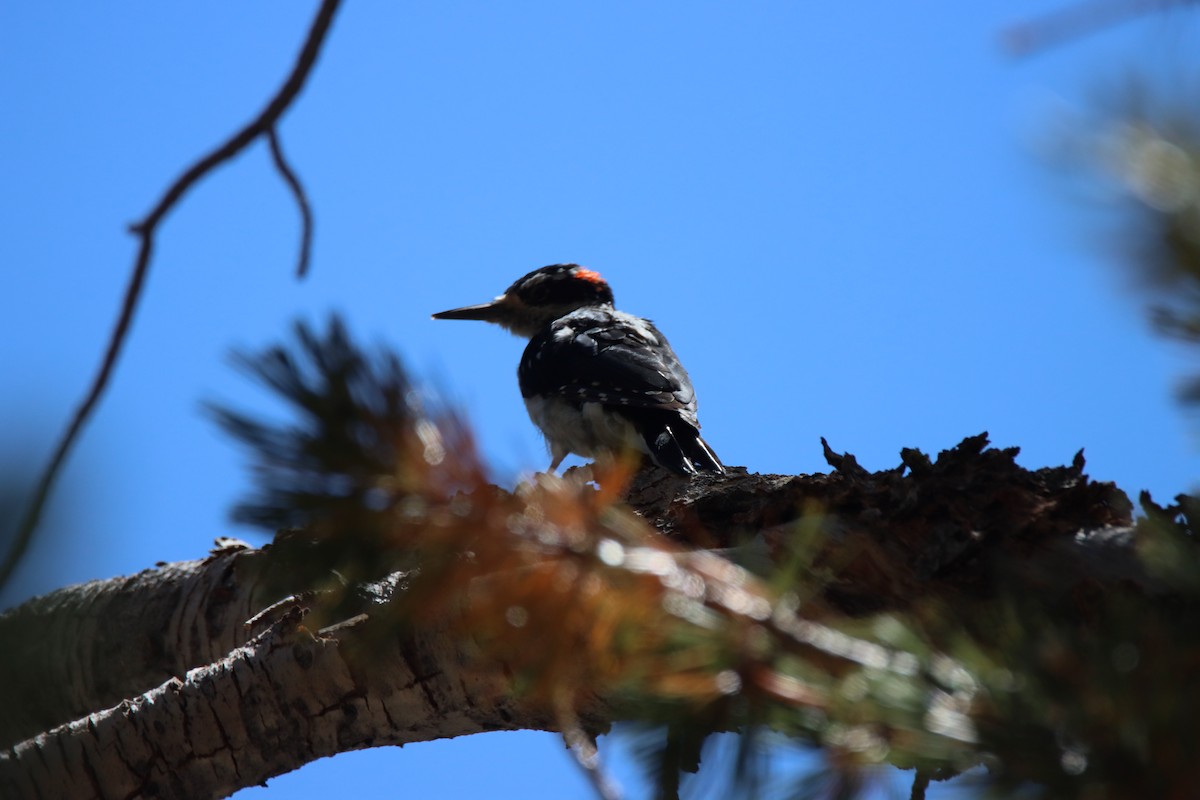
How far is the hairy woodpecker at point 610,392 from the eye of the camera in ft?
16.1

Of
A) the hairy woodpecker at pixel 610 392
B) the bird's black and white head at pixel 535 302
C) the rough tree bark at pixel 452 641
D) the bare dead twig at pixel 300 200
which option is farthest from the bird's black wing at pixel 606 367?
the bare dead twig at pixel 300 200

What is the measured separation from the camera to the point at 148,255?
187cm

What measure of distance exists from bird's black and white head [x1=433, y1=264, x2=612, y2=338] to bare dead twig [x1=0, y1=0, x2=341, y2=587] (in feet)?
16.6

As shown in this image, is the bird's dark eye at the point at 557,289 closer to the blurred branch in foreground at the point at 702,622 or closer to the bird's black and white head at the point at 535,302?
the bird's black and white head at the point at 535,302

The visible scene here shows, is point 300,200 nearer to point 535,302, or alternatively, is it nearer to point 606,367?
point 606,367

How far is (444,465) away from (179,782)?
71.1 inches

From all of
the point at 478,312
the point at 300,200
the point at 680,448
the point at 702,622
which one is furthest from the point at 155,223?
the point at 478,312

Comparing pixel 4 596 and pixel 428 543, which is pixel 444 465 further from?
pixel 4 596

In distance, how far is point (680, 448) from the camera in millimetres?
4688

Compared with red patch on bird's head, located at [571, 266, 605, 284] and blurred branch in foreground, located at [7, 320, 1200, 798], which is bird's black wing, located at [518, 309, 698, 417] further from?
blurred branch in foreground, located at [7, 320, 1200, 798]

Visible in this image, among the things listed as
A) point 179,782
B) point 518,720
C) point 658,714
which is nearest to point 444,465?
point 658,714

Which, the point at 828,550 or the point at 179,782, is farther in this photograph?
the point at 179,782

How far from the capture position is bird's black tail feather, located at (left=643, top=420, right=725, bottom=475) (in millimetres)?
4421

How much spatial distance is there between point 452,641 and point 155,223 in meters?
1.05
